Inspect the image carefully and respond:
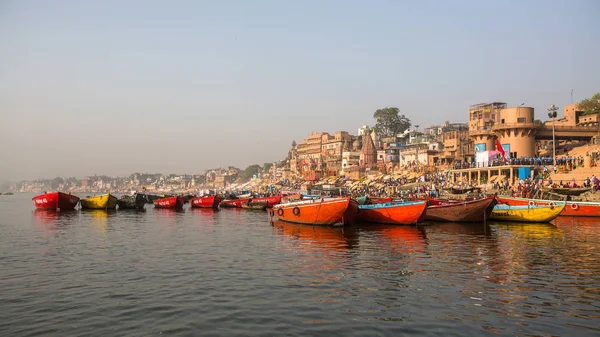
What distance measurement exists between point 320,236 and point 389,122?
114671 mm

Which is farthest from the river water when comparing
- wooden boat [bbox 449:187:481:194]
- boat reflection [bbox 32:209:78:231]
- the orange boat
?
wooden boat [bbox 449:187:481:194]

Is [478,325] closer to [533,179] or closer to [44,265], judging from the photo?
[44,265]

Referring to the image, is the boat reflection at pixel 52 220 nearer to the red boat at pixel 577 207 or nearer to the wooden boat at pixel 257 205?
the wooden boat at pixel 257 205

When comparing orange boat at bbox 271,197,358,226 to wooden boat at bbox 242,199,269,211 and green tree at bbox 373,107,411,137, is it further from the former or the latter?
green tree at bbox 373,107,411,137

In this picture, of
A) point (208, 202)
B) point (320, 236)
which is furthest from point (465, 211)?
point (208, 202)

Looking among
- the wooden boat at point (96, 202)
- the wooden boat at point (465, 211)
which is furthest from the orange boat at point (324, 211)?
the wooden boat at point (96, 202)

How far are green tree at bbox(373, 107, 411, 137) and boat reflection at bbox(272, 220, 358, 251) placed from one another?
10661 centimetres

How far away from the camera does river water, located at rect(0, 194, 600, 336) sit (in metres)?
10.6

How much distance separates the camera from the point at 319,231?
30.5 metres

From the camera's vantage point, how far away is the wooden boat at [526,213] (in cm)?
3338

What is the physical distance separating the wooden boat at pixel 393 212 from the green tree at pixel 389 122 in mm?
105201

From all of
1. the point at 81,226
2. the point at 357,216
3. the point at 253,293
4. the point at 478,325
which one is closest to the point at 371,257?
the point at 253,293

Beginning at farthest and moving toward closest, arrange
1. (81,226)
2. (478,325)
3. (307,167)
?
(307,167) → (81,226) → (478,325)

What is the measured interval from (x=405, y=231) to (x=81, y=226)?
2471cm
